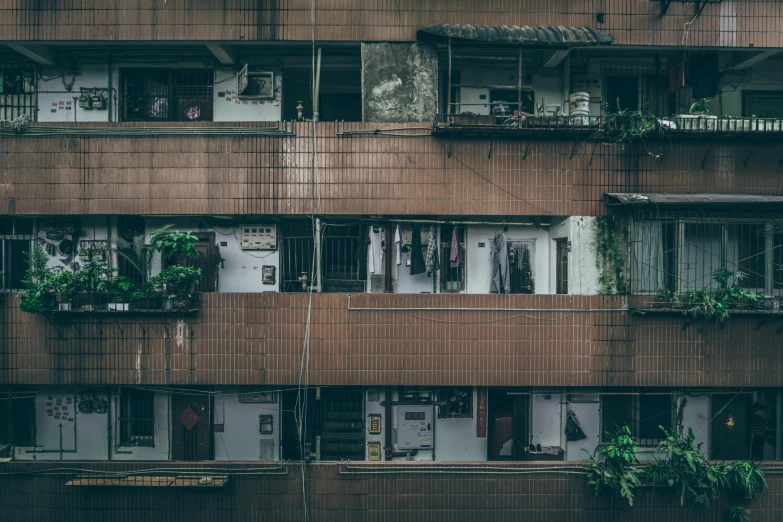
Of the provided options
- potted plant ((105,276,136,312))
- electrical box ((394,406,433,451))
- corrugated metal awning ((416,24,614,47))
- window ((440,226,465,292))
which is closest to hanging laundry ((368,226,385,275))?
window ((440,226,465,292))

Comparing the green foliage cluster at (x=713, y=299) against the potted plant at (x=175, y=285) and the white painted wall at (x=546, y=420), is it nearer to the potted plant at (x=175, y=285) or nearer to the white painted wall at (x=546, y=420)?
the white painted wall at (x=546, y=420)

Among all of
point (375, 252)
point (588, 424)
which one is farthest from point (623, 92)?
point (588, 424)

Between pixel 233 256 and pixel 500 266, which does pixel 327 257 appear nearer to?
pixel 233 256

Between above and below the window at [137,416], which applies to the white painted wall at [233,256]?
above

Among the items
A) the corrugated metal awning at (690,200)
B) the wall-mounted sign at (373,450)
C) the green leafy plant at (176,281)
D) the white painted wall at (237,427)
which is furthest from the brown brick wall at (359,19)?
the wall-mounted sign at (373,450)

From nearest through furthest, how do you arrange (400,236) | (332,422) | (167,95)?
1. (400,236)
2. (332,422)
3. (167,95)

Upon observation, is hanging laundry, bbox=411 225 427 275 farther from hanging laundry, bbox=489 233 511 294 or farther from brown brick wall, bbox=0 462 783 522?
brown brick wall, bbox=0 462 783 522

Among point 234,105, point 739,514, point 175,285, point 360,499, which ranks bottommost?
point 739,514
